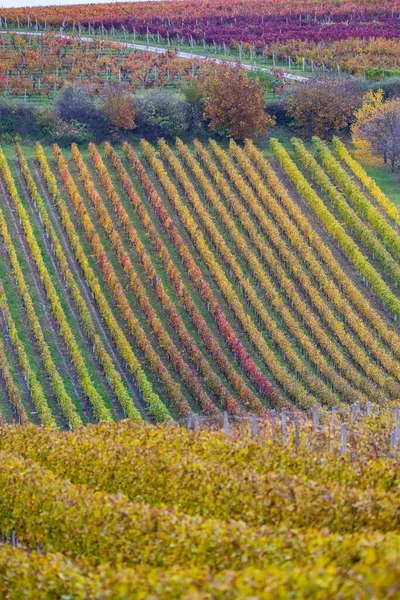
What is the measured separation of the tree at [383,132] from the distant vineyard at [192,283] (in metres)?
1.65

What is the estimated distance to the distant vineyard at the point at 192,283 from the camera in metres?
40.8

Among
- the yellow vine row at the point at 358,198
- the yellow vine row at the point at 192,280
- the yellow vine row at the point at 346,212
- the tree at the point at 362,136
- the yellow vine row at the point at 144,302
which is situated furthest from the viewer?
the tree at the point at 362,136

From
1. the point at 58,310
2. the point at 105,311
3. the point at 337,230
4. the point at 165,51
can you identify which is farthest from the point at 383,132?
the point at 58,310

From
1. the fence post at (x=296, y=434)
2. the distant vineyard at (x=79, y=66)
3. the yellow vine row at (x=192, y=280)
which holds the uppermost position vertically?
the distant vineyard at (x=79, y=66)

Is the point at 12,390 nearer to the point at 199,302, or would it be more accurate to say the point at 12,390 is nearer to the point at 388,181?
the point at 199,302

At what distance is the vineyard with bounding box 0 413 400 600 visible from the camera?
16.4m

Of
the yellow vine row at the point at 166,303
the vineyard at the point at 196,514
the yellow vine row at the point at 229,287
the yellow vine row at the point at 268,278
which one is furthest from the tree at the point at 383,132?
the vineyard at the point at 196,514

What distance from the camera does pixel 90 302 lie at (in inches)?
1839

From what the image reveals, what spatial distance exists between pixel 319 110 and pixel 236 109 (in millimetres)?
5739

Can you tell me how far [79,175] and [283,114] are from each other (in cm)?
1634

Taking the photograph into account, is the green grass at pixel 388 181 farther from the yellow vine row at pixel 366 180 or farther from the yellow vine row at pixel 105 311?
the yellow vine row at pixel 105 311

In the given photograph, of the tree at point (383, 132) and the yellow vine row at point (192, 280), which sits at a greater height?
the tree at point (383, 132)

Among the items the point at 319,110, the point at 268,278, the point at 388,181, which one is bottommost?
the point at 268,278

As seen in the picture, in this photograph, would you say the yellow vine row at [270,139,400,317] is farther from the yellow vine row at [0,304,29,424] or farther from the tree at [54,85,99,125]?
the yellow vine row at [0,304,29,424]
